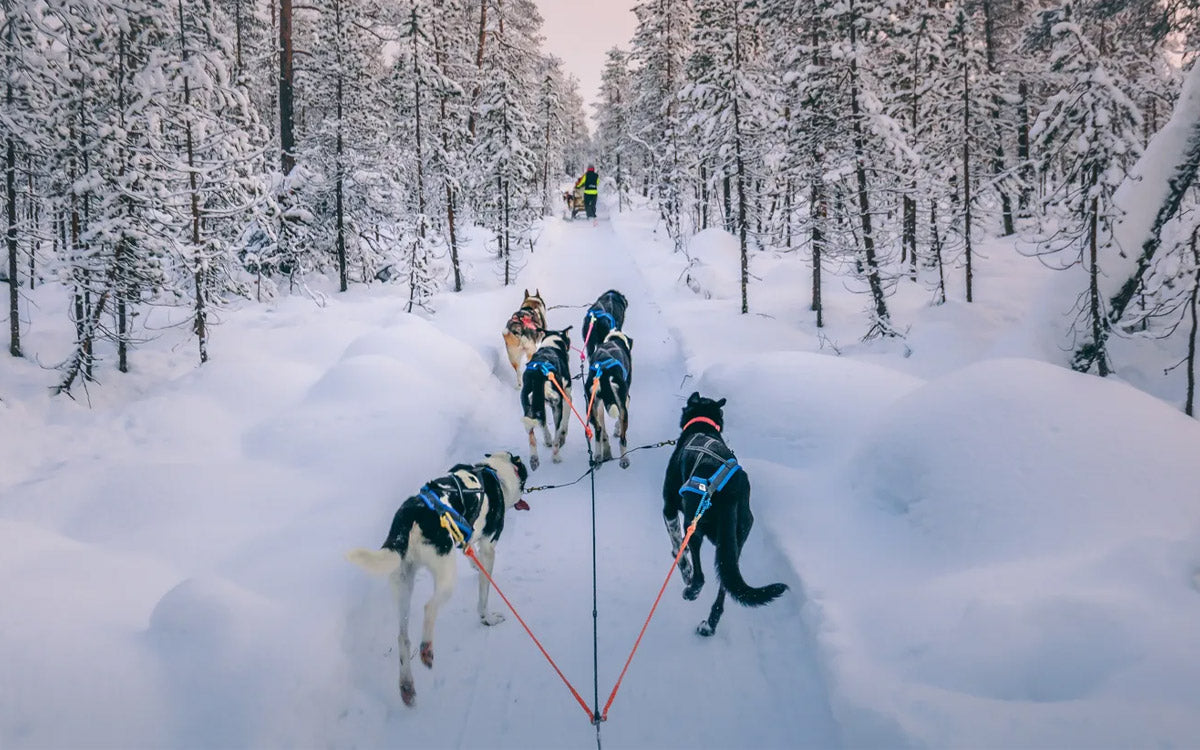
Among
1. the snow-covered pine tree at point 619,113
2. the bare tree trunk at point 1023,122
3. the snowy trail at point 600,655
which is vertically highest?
the snow-covered pine tree at point 619,113

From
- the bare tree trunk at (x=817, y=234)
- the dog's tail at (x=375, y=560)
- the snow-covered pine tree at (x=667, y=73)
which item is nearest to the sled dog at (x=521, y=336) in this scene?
the dog's tail at (x=375, y=560)

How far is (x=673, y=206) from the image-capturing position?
31.4 m

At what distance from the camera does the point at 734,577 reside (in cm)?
419

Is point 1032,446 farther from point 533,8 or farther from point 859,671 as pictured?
point 533,8

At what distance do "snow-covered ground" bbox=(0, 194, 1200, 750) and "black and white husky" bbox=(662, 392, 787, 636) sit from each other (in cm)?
58

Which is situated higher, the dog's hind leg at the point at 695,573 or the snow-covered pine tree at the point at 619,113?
the snow-covered pine tree at the point at 619,113

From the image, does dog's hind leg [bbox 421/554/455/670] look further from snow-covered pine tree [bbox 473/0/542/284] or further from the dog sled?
the dog sled

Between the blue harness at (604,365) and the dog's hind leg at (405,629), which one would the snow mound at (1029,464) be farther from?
the dog's hind leg at (405,629)

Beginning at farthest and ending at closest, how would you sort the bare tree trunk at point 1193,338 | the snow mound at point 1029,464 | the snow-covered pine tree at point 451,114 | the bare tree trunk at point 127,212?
the snow-covered pine tree at point 451,114 → the bare tree trunk at point 127,212 → the bare tree trunk at point 1193,338 → the snow mound at point 1029,464

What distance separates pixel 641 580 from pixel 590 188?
3904cm

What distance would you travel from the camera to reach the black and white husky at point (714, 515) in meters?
4.20

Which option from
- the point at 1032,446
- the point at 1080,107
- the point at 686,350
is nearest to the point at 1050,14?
the point at 1080,107

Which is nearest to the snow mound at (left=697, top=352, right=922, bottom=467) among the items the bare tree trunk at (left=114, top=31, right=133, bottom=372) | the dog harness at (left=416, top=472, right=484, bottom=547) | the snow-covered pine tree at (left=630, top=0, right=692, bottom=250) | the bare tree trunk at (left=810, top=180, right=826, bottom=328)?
the dog harness at (left=416, top=472, right=484, bottom=547)

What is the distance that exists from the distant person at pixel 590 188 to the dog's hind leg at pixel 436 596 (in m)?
38.7
